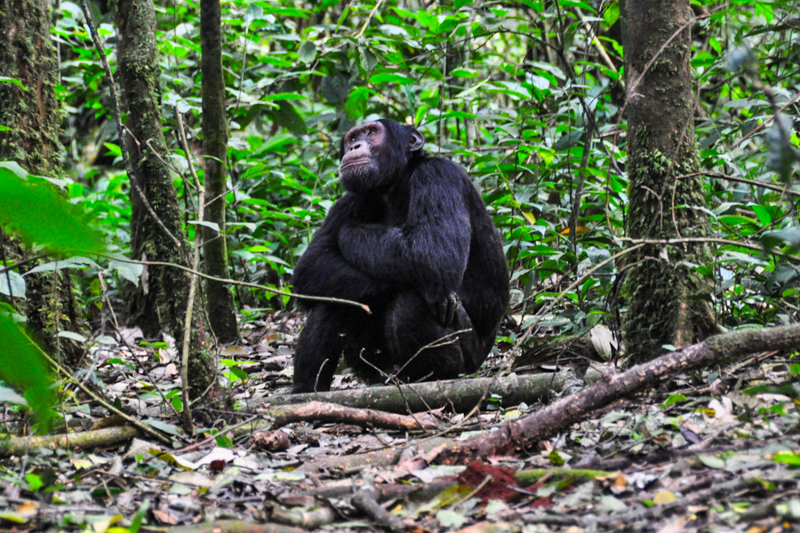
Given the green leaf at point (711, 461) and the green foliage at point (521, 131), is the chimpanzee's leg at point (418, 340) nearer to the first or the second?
the green foliage at point (521, 131)

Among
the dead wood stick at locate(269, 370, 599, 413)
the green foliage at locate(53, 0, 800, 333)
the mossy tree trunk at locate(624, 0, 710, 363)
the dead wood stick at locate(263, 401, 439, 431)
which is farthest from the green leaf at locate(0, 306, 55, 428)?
the mossy tree trunk at locate(624, 0, 710, 363)

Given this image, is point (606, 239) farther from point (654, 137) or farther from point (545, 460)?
point (545, 460)

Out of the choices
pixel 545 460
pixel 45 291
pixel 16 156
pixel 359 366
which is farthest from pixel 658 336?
pixel 16 156

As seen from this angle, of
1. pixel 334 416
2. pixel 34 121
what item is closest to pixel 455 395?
pixel 334 416

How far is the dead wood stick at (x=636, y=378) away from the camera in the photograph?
2746mm

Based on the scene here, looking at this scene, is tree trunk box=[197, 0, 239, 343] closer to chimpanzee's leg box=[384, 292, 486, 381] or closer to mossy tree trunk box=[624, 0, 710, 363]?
chimpanzee's leg box=[384, 292, 486, 381]

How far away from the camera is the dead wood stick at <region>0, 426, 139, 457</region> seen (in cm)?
272

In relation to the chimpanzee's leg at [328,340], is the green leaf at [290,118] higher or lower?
higher

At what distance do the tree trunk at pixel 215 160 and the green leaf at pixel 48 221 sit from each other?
5.03m

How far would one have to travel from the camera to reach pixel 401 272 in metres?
5.11

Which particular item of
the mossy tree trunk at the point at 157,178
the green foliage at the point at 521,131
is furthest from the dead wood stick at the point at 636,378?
the mossy tree trunk at the point at 157,178

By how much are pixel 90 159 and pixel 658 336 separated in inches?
453

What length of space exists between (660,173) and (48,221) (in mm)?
3641

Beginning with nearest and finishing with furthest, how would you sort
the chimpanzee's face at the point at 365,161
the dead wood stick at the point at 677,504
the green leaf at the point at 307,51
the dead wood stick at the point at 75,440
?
the dead wood stick at the point at 677,504 < the dead wood stick at the point at 75,440 < the chimpanzee's face at the point at 365,161 < the green leaf at the point at 307,51
